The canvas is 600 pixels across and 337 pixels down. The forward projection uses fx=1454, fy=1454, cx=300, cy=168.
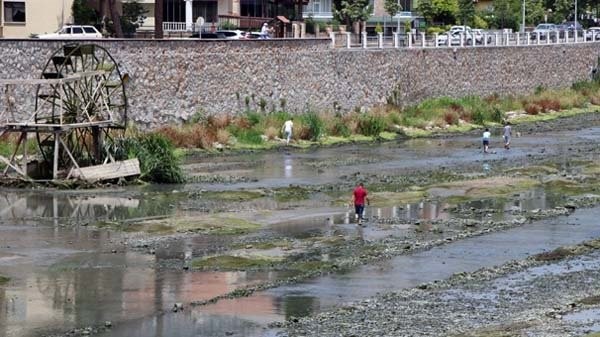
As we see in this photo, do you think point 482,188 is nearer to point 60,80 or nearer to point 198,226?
point 198,226

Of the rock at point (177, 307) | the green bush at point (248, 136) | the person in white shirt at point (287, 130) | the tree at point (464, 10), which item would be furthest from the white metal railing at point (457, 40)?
the rock at point (177, 307)

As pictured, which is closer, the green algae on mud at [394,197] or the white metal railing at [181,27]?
the green algae on mud at [394,197]

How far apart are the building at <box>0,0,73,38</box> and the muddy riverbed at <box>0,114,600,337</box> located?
862 inches

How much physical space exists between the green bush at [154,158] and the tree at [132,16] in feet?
94.5

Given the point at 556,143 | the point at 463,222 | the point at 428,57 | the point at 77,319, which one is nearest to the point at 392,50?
the point at 428,57

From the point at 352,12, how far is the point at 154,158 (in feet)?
162

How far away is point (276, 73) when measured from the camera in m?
61.4

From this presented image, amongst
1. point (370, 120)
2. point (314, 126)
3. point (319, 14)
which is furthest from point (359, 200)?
point (319, 14)

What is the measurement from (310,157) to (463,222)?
17066 millimetres

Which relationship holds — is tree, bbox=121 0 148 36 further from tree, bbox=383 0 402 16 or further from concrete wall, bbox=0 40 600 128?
tree, bbox=383 0 402 16

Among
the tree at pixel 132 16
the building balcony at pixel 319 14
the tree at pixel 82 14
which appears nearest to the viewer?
the tree at pixel 82 14

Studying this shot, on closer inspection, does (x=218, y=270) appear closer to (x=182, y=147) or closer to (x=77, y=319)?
(x=77, y=319)

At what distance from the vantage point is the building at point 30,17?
68812 mm

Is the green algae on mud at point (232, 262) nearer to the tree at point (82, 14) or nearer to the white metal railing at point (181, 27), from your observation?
the tree at point (82, 14)
